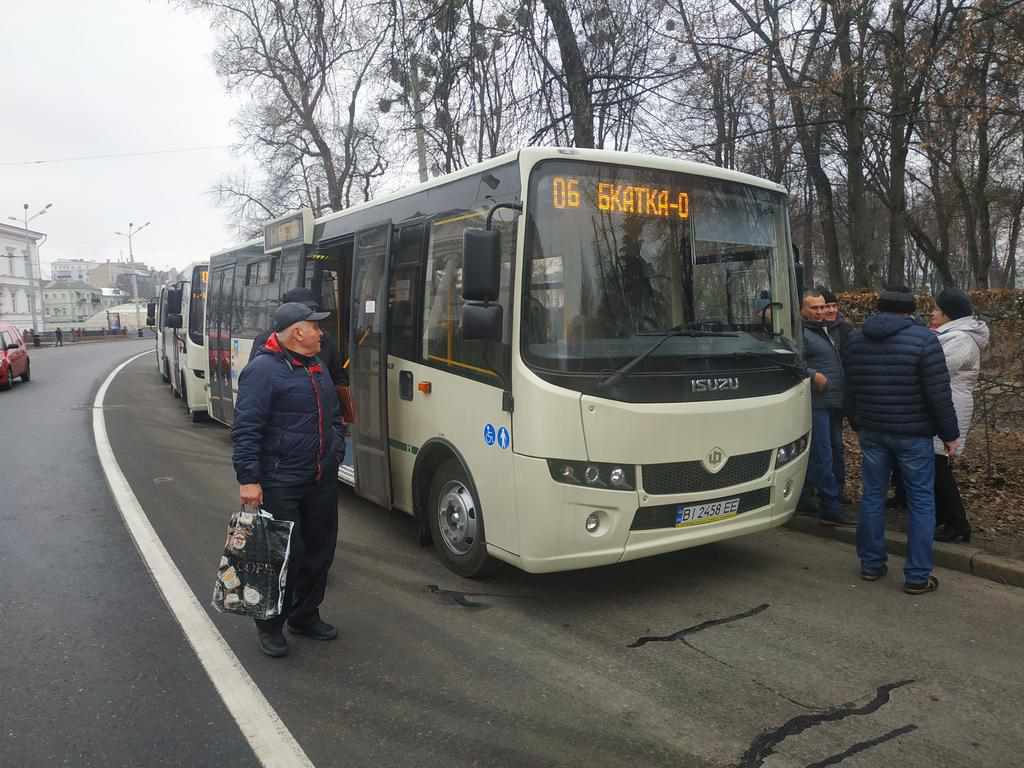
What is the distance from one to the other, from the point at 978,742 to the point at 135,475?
8.53m

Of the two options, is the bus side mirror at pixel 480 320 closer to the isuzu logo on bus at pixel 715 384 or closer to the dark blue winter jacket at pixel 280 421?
the dark blue winter jacket at pixel 280 421

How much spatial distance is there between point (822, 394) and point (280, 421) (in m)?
4.32

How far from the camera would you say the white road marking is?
3258mm

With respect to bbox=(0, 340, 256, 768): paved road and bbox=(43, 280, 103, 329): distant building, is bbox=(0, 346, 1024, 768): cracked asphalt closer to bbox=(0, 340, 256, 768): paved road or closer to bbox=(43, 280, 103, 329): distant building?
bbox=(0, 340, 256, 768): paved road

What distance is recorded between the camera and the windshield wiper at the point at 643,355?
449cm

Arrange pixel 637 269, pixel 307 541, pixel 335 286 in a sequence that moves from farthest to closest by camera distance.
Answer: pixel 335 286 < pixel 637 269 < pixel 307 541

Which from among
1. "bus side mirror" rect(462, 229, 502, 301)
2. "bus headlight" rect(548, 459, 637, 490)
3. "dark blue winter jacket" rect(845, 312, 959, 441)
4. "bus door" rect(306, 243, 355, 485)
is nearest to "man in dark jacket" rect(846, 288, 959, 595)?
"dark blue winter jacket" rect(845, 312, 959, 441)

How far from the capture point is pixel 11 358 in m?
19.6

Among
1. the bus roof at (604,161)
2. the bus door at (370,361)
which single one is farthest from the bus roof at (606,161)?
the bus door at (370,361)

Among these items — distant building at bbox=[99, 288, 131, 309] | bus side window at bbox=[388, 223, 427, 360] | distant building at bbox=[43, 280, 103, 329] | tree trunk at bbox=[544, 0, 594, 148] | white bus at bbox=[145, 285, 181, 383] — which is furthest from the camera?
distant building at bbox=[99, 288, 131, 309]

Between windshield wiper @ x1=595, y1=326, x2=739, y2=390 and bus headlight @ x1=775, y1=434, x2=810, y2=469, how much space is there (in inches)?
38.7

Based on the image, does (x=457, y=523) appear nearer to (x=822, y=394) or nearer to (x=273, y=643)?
Result: (x=273, y=643)

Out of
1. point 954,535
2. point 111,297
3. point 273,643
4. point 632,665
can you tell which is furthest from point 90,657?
point 111,297

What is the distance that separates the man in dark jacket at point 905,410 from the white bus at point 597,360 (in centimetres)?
45
